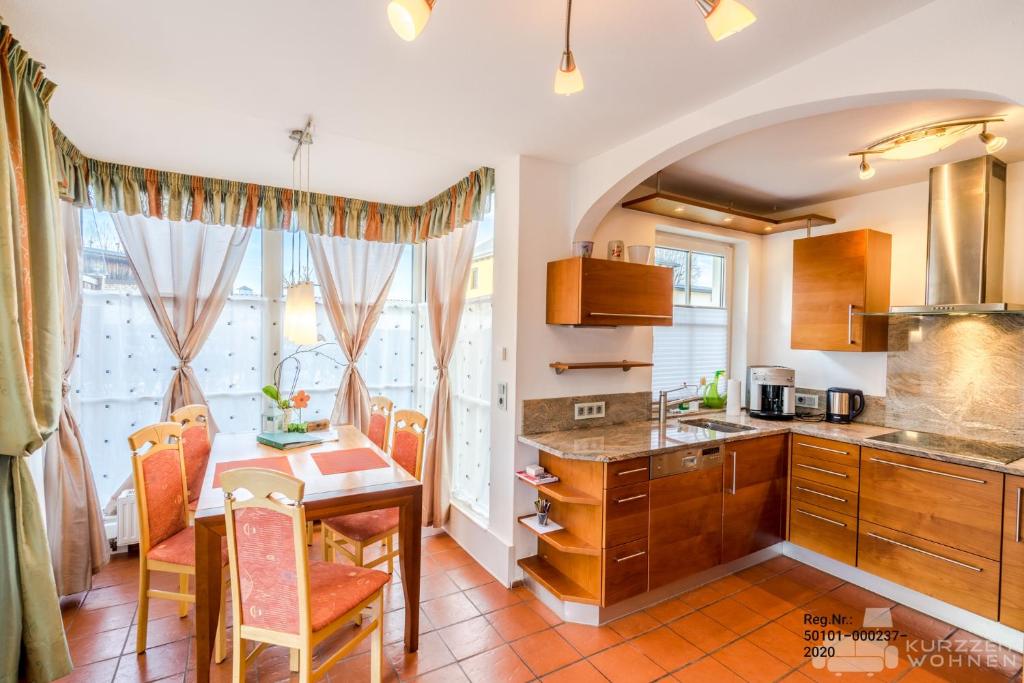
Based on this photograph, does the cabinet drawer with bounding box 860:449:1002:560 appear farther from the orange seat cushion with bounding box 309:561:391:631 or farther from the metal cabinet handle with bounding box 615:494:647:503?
the orange seat cushion with bounding box 309:561:391:631

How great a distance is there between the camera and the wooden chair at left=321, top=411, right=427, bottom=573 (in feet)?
7.89

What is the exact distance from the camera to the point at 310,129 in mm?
2416

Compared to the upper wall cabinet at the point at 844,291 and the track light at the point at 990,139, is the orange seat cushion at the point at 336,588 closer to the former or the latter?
the upper wall cabinet at the point at 844,291

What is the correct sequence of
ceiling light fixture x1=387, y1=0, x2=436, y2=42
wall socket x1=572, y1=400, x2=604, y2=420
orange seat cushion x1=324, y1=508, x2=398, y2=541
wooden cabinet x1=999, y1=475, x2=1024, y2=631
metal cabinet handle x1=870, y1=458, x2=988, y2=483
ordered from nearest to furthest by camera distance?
1. ceiling light fixture x1=387, y1=0, x2=436, y2=42
2. wooden cabinet x1=999, y1=475, x2=1024, y2=631
3. metal cabinet handle x1=870, y1=458, x2=988, y2=483
4. orange seat cushion x1=324, y1=508, x2=398, y2=541
5. wall socket x1=572, y1=400, x2=604, y2=420

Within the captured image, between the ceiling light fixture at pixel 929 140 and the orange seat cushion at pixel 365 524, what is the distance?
10.6ft

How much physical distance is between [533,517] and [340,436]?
1333mm

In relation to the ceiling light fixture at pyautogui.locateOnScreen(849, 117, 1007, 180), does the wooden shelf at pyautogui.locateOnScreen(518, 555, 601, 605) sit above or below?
below

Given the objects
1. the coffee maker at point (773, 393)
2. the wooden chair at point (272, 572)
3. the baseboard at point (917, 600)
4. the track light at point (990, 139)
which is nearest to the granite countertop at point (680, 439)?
the coffee maker at point (773, 393)

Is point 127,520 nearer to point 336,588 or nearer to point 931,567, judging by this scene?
point 336,588

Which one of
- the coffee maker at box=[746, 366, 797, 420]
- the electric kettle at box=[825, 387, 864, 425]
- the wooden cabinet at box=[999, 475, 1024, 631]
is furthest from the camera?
the coffee maker at box=[746, 366, 797, 420]

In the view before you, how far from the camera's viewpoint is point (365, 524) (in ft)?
8.04

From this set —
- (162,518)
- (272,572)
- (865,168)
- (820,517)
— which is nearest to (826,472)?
(820,517)

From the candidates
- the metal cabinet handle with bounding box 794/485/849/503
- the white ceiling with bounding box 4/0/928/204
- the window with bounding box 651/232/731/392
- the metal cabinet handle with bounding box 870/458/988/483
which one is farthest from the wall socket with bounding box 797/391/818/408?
the white ceiling with bounding box 4/0/928/204

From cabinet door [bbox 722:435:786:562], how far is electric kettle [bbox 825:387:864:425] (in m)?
0.52
